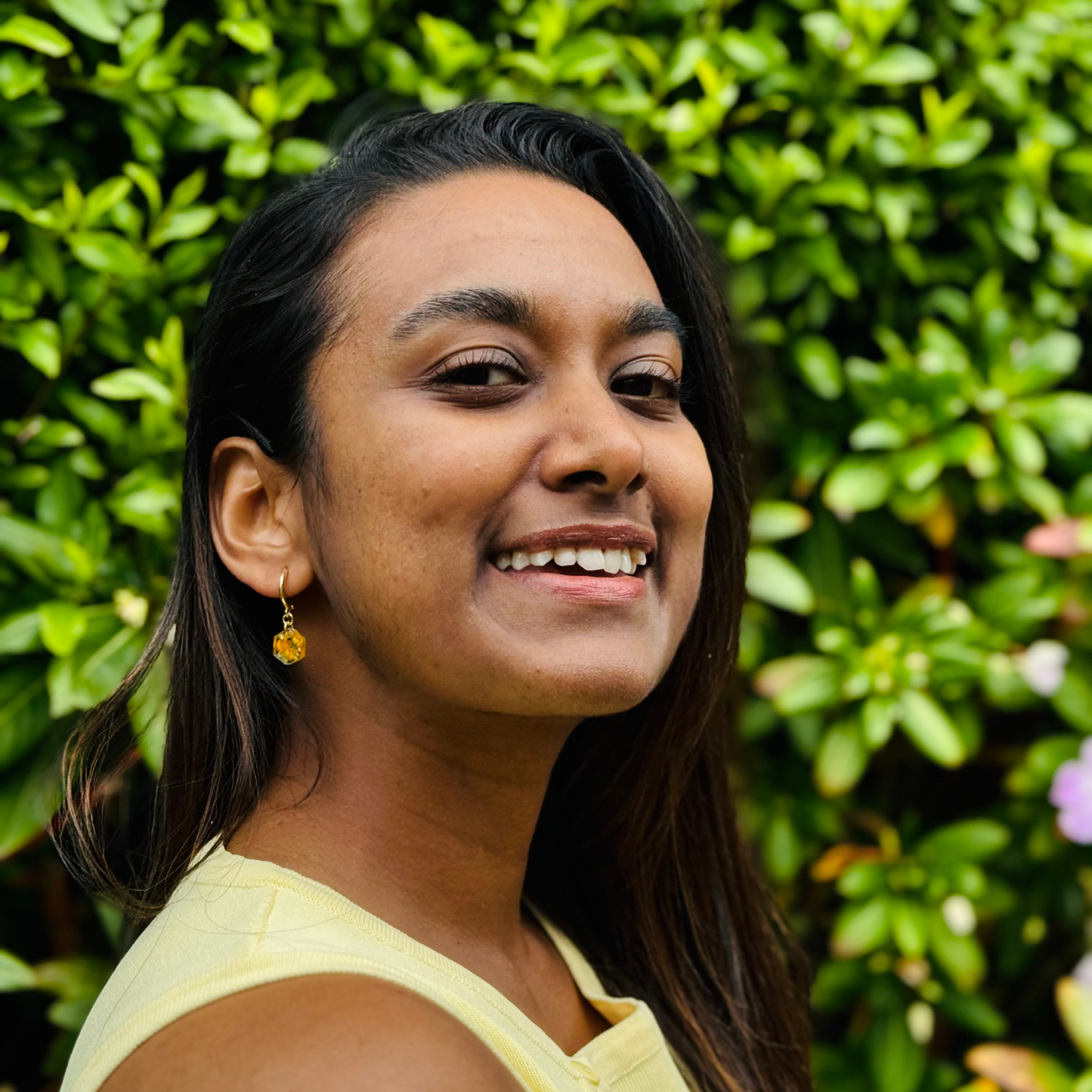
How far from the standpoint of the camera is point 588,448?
1481 millimetres

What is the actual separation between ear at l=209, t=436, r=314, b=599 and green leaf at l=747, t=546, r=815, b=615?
113 cm

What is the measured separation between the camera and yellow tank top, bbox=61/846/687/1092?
1238 mm

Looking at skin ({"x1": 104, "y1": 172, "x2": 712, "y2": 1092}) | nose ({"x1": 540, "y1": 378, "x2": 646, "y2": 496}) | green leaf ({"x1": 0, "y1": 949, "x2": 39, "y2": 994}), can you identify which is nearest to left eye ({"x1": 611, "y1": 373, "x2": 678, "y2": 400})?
skin ({"x1": 104, "y1": 172, "x2": 712, "y2": 1092})

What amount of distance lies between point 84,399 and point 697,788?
1188 mm

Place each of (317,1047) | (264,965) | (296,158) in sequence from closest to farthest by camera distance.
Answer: (317,1047), (264,965), (296,158)

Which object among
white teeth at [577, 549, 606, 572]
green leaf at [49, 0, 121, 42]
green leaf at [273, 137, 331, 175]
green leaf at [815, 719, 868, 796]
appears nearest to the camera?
white teeth at [577, 549, 606, 572]

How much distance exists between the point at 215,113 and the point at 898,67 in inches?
52.1

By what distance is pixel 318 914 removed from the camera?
4.49ft

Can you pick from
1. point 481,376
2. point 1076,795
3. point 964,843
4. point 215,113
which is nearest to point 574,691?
point 481,376

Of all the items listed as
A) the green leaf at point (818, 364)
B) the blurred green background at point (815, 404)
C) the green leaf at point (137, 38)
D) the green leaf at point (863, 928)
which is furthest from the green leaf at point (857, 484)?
the green leaf at point (137, 38)

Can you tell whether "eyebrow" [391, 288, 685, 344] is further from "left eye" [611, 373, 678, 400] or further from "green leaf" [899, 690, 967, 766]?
"green leaf" [899, 690, 967, 766]

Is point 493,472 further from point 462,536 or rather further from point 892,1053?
point 892,1053

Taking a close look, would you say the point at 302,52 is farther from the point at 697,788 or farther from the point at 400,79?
the point at 697,788

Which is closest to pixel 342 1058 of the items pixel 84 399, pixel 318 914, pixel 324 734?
pixel 318 914
